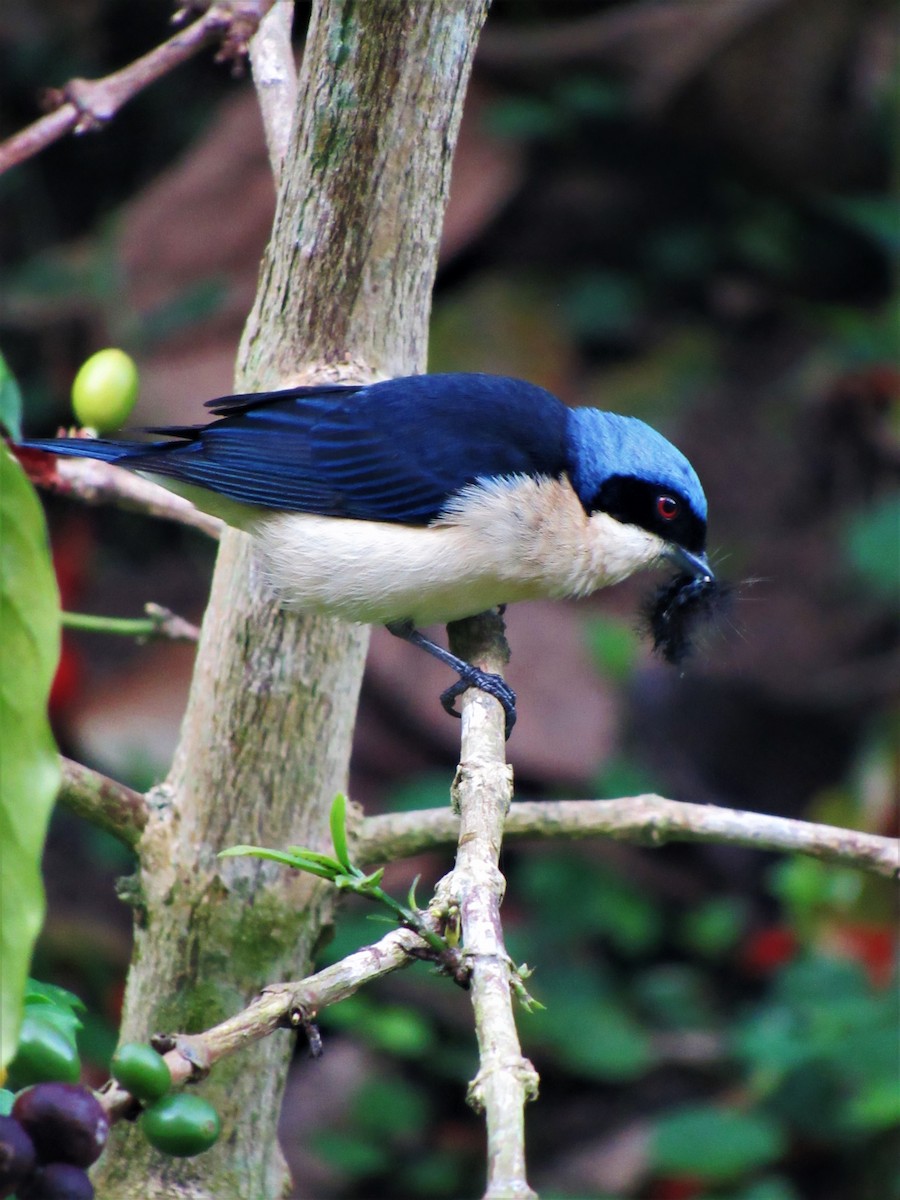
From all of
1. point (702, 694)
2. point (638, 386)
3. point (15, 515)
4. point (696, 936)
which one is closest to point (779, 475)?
→ point (638, 386)

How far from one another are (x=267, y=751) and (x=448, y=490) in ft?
2.40

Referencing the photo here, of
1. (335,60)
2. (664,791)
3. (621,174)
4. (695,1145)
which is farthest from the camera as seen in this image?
(621,174)

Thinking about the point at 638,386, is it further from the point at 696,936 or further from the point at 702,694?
the point at 696,936

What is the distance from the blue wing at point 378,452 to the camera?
2635mm

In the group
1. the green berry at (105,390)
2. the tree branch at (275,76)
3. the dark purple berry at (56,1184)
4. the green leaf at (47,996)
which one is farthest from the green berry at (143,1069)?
the tree branch at (275,76)

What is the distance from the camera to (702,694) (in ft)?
18.5

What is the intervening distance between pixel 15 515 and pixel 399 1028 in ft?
10.3

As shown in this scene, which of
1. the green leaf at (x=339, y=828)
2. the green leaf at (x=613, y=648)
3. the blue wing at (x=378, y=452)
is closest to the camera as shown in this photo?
the green leaf at (x=339, y=828)

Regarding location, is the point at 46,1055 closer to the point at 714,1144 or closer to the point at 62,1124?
the point at 62,1124

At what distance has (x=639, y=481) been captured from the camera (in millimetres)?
2736

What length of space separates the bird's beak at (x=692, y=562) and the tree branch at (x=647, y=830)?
0.69m

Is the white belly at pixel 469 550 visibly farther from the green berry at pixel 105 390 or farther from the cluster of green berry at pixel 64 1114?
the cluster of green berry at pixel 64 1114

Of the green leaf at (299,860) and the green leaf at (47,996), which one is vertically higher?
the green leaf at (299,860)

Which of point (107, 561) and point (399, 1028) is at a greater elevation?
point (107, 561)
